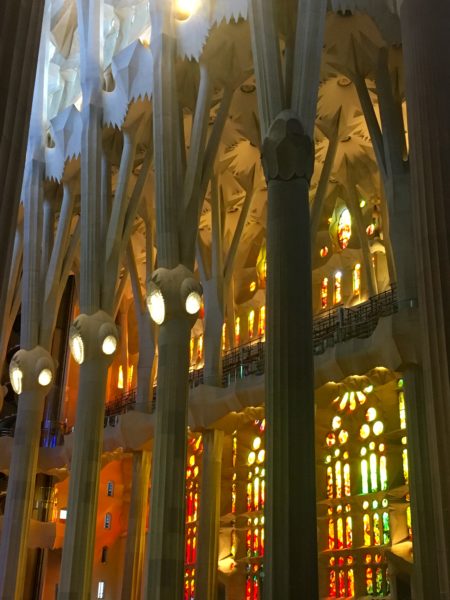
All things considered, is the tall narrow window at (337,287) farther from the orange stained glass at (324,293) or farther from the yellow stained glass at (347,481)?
the yellow stained glass at (347,481)

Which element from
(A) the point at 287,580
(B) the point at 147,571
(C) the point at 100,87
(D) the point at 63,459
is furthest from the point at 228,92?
(D) the point at 63,459

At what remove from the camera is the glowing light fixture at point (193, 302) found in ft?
50.5

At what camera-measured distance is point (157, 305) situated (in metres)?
15.5

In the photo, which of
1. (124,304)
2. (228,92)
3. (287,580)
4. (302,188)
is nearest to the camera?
(287,580)

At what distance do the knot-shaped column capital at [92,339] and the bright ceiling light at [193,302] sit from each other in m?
3.31

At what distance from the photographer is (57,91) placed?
80.0 feet

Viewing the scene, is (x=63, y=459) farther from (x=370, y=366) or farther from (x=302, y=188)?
(x=302, y=188)

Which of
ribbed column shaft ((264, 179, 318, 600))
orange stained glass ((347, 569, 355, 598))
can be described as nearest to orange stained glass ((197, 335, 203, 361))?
orange stained glass ((347, 569, 355, 598))

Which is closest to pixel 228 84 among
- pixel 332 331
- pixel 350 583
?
pixel 332 331

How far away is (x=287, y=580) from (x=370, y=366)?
7012 mm

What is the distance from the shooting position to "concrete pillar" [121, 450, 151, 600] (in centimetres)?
2244

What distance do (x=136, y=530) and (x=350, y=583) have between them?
6.93m

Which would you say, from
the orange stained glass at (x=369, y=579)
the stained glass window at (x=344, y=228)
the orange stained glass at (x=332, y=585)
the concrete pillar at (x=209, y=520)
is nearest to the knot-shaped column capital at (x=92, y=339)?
the concrete pillar at (x=209, y=520)

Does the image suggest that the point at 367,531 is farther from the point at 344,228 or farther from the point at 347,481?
the point at 344,228
